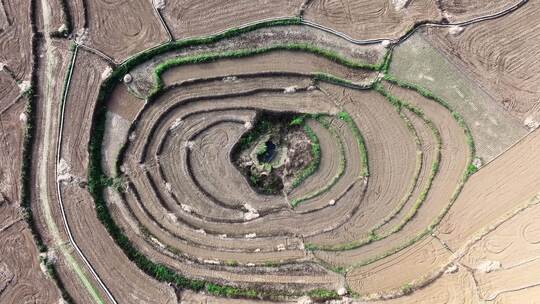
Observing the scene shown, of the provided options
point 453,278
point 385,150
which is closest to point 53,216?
point 385,150

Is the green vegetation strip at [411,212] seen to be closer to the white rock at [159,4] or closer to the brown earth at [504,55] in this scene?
the brown earth at [504,55]

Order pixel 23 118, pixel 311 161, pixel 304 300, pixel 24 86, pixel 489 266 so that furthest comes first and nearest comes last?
pixel 311 161 < pixel 24 86 < pixel 23 118 < pixel 304 300 < pixel 489 266

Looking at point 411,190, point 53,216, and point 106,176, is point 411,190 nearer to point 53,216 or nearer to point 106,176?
point 106,176

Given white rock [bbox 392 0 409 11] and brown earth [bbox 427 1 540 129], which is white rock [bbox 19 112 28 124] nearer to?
white rock [bbox 392 0 409 11]

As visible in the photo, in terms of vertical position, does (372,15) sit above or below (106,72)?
above

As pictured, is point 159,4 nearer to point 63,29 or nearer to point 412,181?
point 63,29

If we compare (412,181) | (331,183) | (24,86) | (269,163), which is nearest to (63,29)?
(24,86)

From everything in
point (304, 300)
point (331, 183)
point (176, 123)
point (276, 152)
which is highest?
point (276, 152)

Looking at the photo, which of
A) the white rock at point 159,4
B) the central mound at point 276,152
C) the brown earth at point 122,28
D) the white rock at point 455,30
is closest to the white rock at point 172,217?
the central mound at point 276,152
